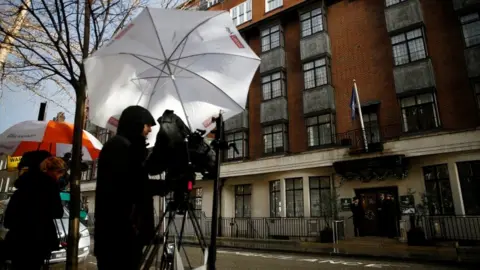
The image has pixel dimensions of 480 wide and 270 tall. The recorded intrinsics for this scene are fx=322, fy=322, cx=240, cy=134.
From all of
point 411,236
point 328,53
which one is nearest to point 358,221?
point 411,236

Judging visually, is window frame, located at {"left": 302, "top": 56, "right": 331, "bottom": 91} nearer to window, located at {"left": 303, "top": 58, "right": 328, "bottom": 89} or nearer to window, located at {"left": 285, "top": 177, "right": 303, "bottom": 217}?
window, located at {"left": 303, "top": 58, "right": 328, "bottom": 89}

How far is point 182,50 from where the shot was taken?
3.99m

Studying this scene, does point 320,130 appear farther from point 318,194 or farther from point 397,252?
point 397,252

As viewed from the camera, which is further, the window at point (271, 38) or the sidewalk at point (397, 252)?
the window at point (271, 38)

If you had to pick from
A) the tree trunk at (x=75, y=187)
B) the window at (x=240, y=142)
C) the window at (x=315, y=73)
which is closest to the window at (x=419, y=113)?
the window at (x=315, y=73)

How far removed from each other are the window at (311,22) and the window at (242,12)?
500 cm

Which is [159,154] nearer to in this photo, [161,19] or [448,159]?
[161,19]

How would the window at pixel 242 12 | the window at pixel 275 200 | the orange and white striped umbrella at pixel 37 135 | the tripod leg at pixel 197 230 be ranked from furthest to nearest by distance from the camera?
1. the window at pixel 242 12
2. the window at pixel 275 200
3. the orange and white striped umbrella at pixel 37 135
4. the tripod leg at pixel 197 230

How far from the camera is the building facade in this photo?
15117 mm

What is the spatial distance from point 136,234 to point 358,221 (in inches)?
626

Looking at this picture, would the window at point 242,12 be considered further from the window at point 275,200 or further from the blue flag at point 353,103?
the window at point 275,200

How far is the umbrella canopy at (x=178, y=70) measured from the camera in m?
3.88

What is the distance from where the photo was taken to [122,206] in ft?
8.54

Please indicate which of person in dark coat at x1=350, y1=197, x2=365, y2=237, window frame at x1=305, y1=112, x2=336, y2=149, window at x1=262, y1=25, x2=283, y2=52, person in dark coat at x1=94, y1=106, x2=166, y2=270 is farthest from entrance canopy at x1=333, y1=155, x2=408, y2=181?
person in dark coat at x1=94, y1=106, x2=166, y2=270
